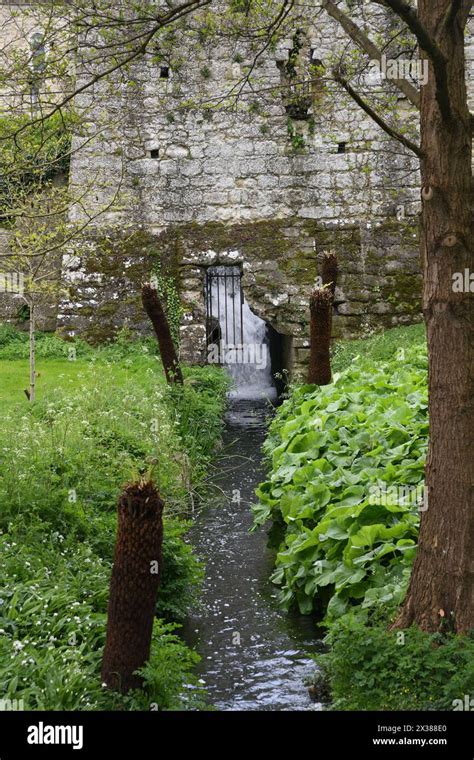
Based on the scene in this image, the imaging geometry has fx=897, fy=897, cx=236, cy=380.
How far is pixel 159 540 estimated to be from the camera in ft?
16.5

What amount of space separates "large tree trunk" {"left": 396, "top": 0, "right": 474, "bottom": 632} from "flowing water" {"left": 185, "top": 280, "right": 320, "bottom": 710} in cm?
106

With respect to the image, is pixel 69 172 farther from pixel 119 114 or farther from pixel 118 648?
pixel 118 648

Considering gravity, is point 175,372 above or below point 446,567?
above

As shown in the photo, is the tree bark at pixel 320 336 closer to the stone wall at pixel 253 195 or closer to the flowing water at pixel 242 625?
the flowing water at pixel 242 625

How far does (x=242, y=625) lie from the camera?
6801 mm

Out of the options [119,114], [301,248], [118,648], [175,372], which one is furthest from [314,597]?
[119,114]

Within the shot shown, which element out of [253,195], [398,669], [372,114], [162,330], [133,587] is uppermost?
[253,195]

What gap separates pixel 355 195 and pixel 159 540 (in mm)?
12003

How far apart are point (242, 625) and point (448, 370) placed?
278 centimetres

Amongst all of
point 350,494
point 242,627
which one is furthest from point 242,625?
point 350,494

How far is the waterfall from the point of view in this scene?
1727cm

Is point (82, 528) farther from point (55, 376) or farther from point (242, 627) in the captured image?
point (55, 376)

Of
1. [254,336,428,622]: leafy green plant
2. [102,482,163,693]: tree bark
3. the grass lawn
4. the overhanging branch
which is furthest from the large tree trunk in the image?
the grass lawn

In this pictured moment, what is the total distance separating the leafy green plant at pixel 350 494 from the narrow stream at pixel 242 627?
0.86ft
